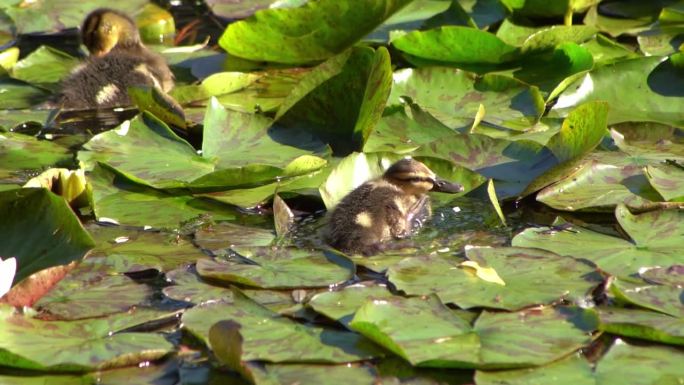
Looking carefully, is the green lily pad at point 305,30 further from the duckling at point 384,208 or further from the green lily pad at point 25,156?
the duckling at point 384,208

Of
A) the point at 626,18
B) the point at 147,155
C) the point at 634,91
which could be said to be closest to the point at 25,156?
the point at 147,155

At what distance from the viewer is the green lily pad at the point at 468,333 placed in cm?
290

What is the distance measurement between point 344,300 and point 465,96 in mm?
1816

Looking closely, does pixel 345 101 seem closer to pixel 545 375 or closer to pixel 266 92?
pixel 266 92

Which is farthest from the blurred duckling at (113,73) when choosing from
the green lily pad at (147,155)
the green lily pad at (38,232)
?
the green lily pad at (38,232)

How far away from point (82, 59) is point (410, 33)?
1674 mm

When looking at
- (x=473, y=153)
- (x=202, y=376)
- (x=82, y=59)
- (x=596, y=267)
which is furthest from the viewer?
(x=82, y=59)

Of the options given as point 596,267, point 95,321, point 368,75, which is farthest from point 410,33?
point 95,321

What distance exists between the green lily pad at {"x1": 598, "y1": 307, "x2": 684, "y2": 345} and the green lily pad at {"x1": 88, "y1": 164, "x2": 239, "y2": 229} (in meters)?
1.43

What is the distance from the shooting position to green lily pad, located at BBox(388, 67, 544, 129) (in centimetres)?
473

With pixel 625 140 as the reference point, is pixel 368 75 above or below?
above

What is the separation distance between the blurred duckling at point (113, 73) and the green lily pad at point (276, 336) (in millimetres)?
2255

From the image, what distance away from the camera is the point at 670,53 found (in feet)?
17.6

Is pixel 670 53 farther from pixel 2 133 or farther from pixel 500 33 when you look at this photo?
pixel 2 133
